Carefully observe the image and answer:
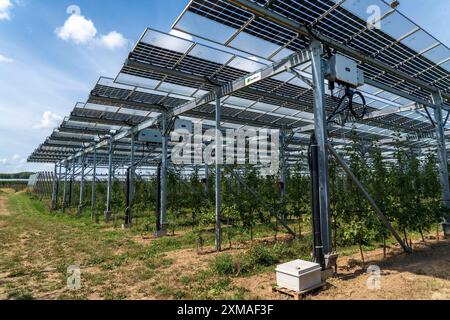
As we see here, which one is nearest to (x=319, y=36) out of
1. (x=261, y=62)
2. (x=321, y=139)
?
(x=261, y=62)

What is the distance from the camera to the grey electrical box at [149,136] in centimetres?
1529

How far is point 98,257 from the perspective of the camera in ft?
30.9

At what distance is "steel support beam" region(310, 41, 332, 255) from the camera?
6.57 m

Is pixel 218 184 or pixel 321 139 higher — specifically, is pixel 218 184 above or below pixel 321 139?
below

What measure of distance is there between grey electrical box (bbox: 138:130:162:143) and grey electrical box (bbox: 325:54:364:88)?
10.3 metres

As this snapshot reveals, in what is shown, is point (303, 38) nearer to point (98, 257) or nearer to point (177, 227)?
point (98, 257)

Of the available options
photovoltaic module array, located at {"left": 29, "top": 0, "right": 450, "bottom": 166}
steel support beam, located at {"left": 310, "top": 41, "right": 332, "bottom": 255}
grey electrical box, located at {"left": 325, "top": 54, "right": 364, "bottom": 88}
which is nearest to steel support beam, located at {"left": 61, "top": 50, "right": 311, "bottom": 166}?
photovoltaic module array, located at {"left": 29, "top": 0, "right": 450, "bottom": 166}

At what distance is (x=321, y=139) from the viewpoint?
6.73m

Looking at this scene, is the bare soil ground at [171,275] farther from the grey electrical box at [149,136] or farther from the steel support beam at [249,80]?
the grey electrical box at [149,136]

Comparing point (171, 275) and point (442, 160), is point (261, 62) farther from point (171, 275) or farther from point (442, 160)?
point (442, 160)

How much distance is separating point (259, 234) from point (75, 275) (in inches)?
290

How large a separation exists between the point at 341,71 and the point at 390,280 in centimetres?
466
